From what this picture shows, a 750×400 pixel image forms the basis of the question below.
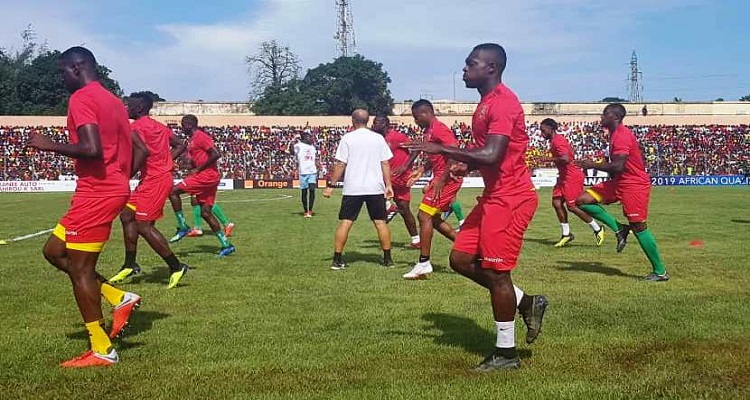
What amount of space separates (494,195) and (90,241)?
2.85 m

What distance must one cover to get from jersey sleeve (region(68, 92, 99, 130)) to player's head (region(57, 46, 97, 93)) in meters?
0.27

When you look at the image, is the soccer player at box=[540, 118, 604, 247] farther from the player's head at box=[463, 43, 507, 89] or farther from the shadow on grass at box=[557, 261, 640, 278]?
the player's head at box=[463, 43, 507, 89]

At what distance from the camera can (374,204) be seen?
9883 millimetres

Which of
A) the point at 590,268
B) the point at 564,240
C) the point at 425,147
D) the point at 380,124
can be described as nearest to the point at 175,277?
the point at 425,147

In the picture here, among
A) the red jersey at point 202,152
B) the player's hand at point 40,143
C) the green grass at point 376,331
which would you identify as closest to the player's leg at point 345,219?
the green grass at point 376,331

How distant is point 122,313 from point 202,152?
238 inches

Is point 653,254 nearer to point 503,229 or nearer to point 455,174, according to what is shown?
point 455,174

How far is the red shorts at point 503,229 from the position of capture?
5.10 meters

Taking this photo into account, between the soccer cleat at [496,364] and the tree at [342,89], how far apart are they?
6954cm

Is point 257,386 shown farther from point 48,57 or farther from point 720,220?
point 48,57

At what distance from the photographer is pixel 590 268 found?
32.2 ft

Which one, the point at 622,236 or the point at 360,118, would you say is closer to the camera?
the point at 360,118

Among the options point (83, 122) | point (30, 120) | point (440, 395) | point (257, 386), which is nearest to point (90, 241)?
point (83, 122)

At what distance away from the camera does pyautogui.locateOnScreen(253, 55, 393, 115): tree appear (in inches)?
2958
